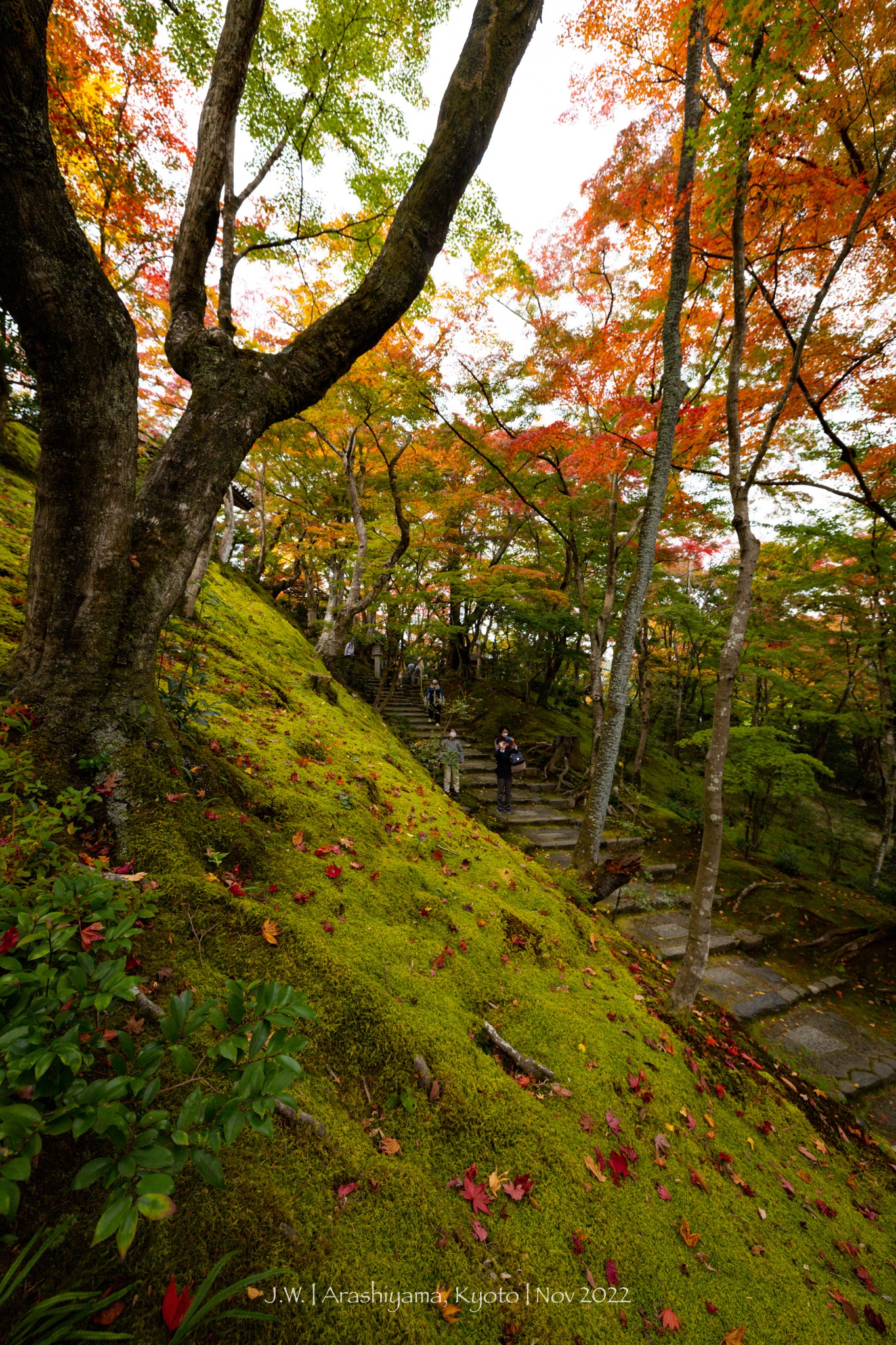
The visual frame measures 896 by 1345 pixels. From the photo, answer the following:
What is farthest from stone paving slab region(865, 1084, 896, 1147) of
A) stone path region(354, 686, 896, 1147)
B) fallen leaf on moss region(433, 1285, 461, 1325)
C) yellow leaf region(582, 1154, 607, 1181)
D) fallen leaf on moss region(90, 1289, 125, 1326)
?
fallen leaf on moss region(90, 1289, 125, 1326)

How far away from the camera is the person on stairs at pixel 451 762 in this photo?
9.24 meters

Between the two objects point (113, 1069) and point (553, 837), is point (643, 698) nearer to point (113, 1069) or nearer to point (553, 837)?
point (553, 837)

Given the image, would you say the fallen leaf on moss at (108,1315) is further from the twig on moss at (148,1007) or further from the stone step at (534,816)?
the stone step at (534,816)

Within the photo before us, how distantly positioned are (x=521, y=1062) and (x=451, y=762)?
6415 millimetres

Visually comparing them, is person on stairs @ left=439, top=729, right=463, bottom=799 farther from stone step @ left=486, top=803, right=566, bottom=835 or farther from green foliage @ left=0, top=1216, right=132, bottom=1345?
green foliage @ left=0, top=1216, right=132, bottom=1345

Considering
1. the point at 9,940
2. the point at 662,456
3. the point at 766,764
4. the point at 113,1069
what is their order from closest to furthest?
the point at 113,1069, the point at 9,940, the point at 662,456, the point at 766,764

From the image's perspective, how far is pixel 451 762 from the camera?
9.20 metres

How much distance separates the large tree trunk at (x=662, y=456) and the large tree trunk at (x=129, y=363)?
8.81ft

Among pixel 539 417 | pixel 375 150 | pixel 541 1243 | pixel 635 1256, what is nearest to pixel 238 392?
pixel 541 1243

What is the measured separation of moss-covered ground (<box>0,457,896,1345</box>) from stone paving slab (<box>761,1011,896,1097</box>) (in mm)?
920

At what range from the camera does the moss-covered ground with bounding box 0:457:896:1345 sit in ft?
5.02

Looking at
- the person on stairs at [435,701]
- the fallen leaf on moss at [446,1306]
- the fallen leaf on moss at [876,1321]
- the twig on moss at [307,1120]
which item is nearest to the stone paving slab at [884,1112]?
the fallen leaf on moss at [876,1321]

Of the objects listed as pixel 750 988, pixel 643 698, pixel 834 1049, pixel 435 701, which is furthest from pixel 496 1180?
pixel 643 698

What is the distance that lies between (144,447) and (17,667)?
215 inches
